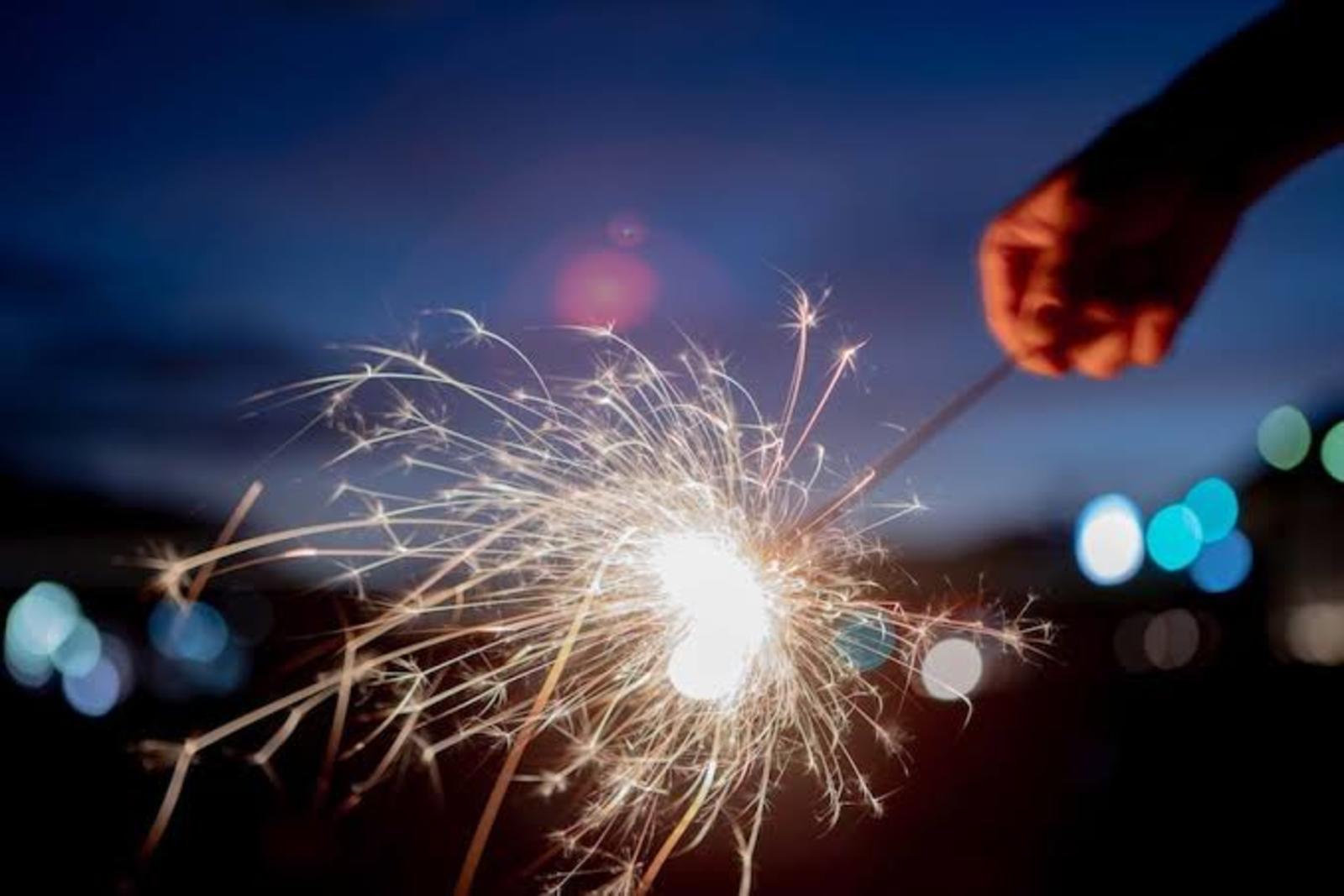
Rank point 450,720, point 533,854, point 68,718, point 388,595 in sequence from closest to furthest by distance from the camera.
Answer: point 388,595 → point 533,854 → point 450,720 → point 68,718

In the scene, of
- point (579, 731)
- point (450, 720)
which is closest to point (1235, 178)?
point (579, 731)

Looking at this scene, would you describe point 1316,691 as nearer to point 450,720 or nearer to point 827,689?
point 450,720

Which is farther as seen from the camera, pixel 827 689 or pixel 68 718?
pixel 68 718

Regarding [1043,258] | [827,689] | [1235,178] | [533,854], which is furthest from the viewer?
[533,854]

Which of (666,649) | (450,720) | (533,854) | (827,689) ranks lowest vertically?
(827,689)

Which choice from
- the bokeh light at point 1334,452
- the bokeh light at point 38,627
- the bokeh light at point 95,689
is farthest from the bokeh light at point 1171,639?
the bokeh light at point 38,627

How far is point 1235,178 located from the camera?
185 cm

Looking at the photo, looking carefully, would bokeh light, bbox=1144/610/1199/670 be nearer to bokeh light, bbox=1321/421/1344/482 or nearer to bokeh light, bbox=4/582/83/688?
bokeh light, bbox=1321/421/1344/482

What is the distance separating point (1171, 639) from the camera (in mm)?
29922

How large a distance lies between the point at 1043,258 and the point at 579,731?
1.38 metres

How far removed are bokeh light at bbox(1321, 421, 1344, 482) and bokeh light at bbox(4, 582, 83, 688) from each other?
1420 inches

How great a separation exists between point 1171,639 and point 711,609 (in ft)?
96.7

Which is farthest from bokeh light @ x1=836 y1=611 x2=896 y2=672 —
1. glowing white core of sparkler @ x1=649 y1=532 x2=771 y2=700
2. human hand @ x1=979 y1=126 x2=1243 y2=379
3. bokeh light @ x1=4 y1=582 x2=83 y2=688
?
bokeh light @ x1=4 y1=582 x2=83 y2=688

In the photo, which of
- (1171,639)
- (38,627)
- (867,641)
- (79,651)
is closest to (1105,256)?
(867,641)
